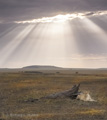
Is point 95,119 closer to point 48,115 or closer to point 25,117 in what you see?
point 48,115

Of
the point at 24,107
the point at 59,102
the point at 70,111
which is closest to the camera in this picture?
the point at 70,111

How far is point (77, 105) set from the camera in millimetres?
28516

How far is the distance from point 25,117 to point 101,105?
31.7 feet

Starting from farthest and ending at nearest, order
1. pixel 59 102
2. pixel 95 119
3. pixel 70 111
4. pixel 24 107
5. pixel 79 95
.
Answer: pixel 79 95, pixel 59 102, pixel 24 107, pixel 70 111, pixel 95 119

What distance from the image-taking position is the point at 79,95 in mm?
32188

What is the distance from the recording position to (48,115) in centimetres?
2278

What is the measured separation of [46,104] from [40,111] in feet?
12.7

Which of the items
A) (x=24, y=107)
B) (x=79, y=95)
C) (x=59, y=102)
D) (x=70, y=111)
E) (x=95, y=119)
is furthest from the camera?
(x=79, y=95)

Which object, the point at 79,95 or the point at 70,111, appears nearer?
the point at 70,111

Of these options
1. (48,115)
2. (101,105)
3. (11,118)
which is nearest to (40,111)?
(48,115)

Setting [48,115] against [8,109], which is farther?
[8,109]

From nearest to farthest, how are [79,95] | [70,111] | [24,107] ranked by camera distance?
[70,111], [24,107], [79,95]

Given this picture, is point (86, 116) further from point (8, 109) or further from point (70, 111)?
point (8, 109)

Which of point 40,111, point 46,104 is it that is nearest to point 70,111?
point 40,111
